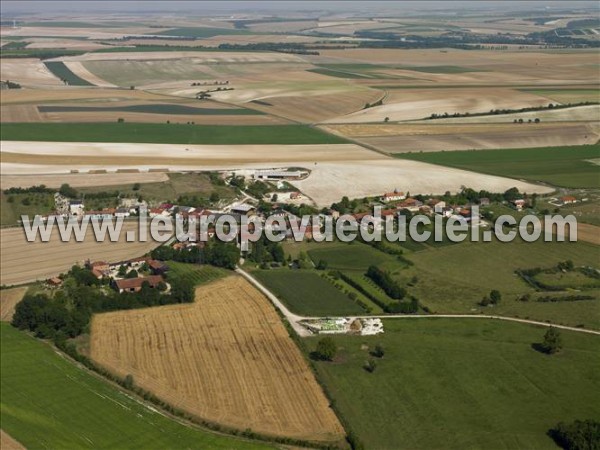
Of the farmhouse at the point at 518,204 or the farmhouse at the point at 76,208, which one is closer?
the farmhouse at the point at 76,208

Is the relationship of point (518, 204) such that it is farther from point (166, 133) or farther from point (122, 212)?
point (166, 133)

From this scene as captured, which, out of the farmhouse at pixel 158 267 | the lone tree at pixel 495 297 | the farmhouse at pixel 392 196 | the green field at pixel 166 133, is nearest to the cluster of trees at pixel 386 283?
the lone tree at pixel 495 297

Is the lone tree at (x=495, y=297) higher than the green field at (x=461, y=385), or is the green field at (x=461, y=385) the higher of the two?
the lone tree at (x=495, y=297)

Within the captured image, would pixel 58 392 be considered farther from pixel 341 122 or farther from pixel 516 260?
pixel 341 122

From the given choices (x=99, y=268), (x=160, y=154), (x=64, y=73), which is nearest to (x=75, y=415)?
(x=99, y=268)

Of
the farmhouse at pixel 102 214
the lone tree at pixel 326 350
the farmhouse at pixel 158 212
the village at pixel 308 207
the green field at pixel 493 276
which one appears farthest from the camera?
the farmhouse at pixel 158 212

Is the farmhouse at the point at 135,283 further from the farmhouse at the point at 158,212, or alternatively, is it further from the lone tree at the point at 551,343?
the lone tree at the point at 551,343

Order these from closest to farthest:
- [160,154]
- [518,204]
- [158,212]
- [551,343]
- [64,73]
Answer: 1. [551,343]
2. [158,212]
3. [518,204]
4. [160,154]
5. [64,73]
